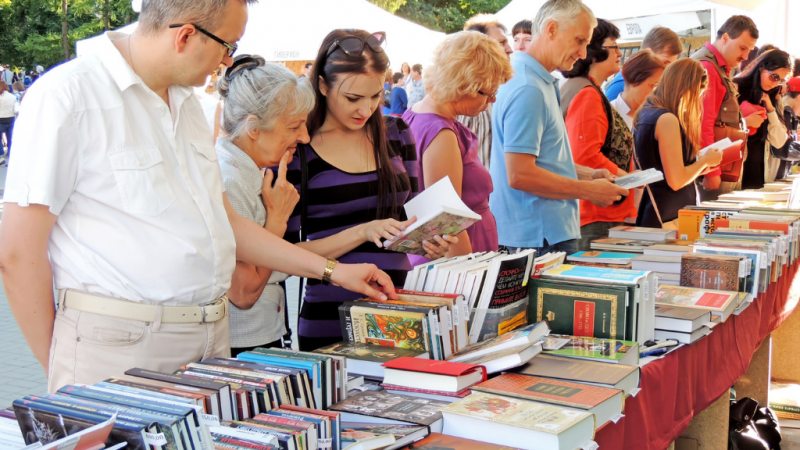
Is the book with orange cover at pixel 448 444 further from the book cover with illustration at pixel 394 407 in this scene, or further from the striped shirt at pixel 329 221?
the striped shirt at pixel 329 221

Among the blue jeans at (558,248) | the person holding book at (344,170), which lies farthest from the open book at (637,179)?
the person holding book at (344,170)

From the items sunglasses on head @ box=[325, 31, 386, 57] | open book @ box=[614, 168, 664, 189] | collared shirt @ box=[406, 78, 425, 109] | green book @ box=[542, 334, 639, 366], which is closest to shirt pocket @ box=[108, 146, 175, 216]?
sunglasses on head @ box=[325, 31, 386, 57]

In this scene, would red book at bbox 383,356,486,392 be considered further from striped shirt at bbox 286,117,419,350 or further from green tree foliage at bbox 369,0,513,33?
green tree foliage at bbox 369,0,513,33

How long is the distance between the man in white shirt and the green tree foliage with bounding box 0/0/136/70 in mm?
20549

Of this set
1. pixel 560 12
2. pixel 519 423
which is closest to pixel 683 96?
pixel 560 12

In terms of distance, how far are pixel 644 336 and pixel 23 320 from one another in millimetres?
1531

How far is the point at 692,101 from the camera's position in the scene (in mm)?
Answer: 3848

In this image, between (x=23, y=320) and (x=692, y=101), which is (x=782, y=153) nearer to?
(x=692, y=101)

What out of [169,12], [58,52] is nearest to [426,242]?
[169,12]

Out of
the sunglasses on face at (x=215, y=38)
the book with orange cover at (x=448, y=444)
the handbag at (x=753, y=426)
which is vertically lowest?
the handbag at (x=753, y=426)

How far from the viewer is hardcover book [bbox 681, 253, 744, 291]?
249 cm

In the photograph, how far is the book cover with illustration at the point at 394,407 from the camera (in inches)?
53.2

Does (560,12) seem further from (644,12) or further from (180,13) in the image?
(644,12)

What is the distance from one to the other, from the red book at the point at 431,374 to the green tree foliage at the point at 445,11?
24.4 m
